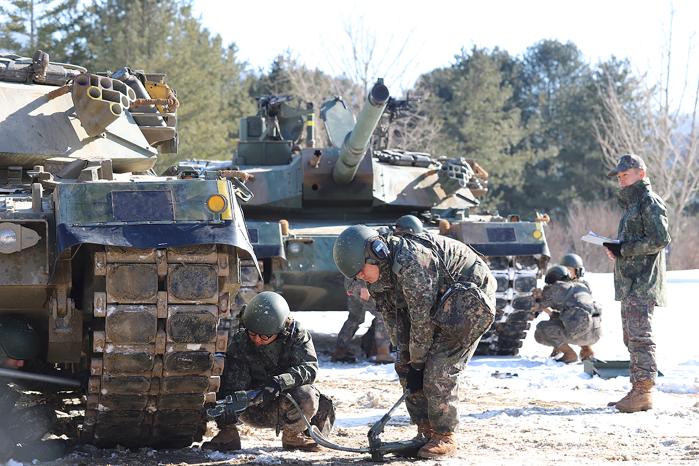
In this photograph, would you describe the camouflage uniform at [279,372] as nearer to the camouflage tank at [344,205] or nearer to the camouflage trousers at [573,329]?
the camouflage tank at [344,205]

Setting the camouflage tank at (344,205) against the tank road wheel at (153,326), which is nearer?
the tank road wheel at (153,326)

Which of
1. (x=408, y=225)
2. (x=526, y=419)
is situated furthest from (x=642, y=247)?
(x=408, y=225)

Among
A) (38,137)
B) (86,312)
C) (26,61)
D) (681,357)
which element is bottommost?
(681,357)

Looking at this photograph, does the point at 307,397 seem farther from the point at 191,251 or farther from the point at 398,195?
the point at 398,195

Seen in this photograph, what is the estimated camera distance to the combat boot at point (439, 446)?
7.26 meters

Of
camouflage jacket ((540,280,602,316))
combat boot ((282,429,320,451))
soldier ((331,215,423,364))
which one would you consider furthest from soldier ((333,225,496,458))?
camouflage jacket ((540,280,602,316))

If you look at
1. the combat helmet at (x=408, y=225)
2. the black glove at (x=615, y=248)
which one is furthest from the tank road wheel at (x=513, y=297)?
the black glove at (x=615, y=248)

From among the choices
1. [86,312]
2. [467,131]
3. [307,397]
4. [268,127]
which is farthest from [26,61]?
[467,131]

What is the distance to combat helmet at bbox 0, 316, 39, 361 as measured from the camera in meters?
7.38

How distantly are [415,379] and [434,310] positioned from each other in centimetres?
46

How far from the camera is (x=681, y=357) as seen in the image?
41.9 ft

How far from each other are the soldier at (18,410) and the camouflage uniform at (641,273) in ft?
13.8

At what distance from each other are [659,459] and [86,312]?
3.37 metres

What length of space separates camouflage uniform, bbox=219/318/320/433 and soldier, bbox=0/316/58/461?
1.13 meters
